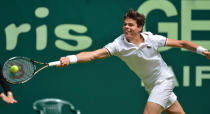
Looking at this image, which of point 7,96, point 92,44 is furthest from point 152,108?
point 92,44

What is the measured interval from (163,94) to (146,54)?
45 cm

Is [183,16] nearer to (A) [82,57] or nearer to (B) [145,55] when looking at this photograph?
(B) [145,55]

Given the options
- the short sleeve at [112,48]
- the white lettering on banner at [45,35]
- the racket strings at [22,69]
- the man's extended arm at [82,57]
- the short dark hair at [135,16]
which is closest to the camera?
the man's extended arm at [82,57]

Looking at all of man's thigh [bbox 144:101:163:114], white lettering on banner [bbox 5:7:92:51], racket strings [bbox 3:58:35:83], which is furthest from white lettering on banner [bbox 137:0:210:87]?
racket strings [bbox 3:58:35:83]

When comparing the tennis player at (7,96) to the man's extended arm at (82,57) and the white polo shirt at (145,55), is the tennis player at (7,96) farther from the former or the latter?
the white polo shirt at (145,55)

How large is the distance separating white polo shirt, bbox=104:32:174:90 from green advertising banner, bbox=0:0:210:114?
142 cm

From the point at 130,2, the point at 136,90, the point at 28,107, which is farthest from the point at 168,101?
the point at 28,107

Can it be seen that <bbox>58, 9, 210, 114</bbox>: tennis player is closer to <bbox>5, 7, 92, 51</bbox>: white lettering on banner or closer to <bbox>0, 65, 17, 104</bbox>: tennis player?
<bbox>0, 65, 17, 104</bbox>: tennis player

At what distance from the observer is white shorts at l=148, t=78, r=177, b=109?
4434 mm

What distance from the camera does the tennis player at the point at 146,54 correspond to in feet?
14.3

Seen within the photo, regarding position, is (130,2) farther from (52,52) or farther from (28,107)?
(28,107)

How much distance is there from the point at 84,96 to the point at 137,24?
1.90 meters

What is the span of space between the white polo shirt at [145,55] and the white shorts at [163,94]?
0.17 feet

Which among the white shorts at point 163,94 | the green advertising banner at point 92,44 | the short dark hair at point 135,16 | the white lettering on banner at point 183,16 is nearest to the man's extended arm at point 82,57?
the short dark hair at point 135,16
